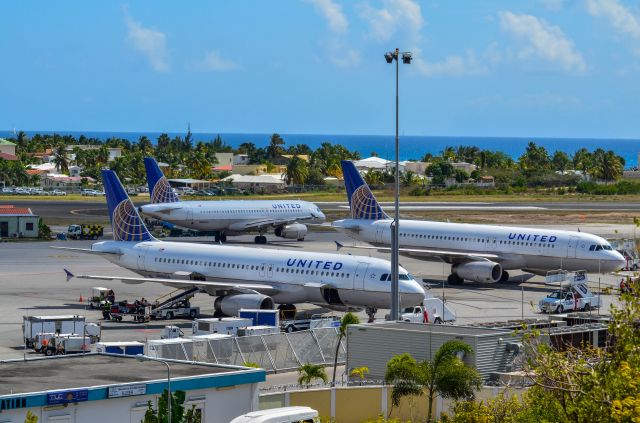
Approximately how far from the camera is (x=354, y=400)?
126ft

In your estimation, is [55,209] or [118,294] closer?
[118,294]

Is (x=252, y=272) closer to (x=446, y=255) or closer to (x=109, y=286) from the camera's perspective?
(x=109, y=286)

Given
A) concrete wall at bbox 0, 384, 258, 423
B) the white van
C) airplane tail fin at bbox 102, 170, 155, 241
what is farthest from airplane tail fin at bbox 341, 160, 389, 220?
the white van

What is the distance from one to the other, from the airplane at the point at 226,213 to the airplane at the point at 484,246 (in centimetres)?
2505

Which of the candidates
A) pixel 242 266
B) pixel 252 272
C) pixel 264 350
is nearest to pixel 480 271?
pixel 252 272

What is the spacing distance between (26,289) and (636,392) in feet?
198

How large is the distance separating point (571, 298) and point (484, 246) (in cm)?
1536

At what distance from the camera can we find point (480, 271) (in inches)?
3258

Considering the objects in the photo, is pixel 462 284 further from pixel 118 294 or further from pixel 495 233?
pixel 118 294

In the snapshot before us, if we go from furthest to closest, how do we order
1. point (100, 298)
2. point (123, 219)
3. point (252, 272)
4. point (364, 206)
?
point (364, 206)
point (123, 219)
point (100, 298)
point (252, 272)

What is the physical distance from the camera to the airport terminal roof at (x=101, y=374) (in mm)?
30547

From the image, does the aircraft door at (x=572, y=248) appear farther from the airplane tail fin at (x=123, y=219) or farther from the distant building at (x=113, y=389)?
the distant building at (x=113, y=389)

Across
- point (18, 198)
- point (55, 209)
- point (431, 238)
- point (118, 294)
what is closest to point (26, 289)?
point (118, 294)

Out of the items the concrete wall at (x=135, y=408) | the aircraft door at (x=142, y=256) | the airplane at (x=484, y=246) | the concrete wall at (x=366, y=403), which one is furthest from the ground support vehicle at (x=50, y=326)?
the airplane at (x=484, y=246)
